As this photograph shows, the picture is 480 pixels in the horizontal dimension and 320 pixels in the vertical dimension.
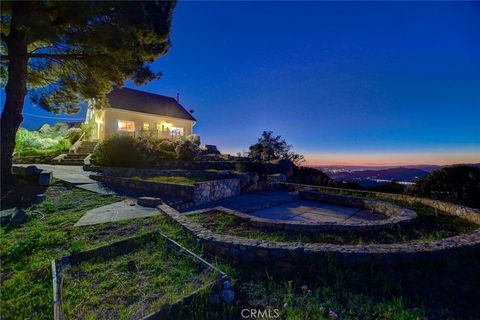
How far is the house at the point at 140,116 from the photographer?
65.1 feet

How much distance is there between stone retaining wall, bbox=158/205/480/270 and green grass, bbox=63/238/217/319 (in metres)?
0.62

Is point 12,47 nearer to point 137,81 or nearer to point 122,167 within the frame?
point 137,81

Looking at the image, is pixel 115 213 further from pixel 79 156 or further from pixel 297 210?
pixel 79 156

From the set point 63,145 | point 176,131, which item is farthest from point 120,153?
point 176,131

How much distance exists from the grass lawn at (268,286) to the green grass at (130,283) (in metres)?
0.02

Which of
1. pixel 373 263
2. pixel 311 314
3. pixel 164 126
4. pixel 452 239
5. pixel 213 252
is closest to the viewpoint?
pixel 311 314

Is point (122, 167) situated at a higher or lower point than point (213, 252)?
higher

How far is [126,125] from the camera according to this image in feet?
69.4

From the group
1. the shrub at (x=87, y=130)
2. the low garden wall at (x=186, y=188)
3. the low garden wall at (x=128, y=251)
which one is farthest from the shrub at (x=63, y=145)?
the low garden wall at (x=128, y=251)

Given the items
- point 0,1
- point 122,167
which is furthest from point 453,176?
point 0,1

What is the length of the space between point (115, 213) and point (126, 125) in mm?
18430

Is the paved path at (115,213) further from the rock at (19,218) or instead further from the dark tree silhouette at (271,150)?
the dark tree silhouette at (271,150)

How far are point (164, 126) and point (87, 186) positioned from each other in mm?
16389

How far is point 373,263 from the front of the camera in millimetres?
3404
